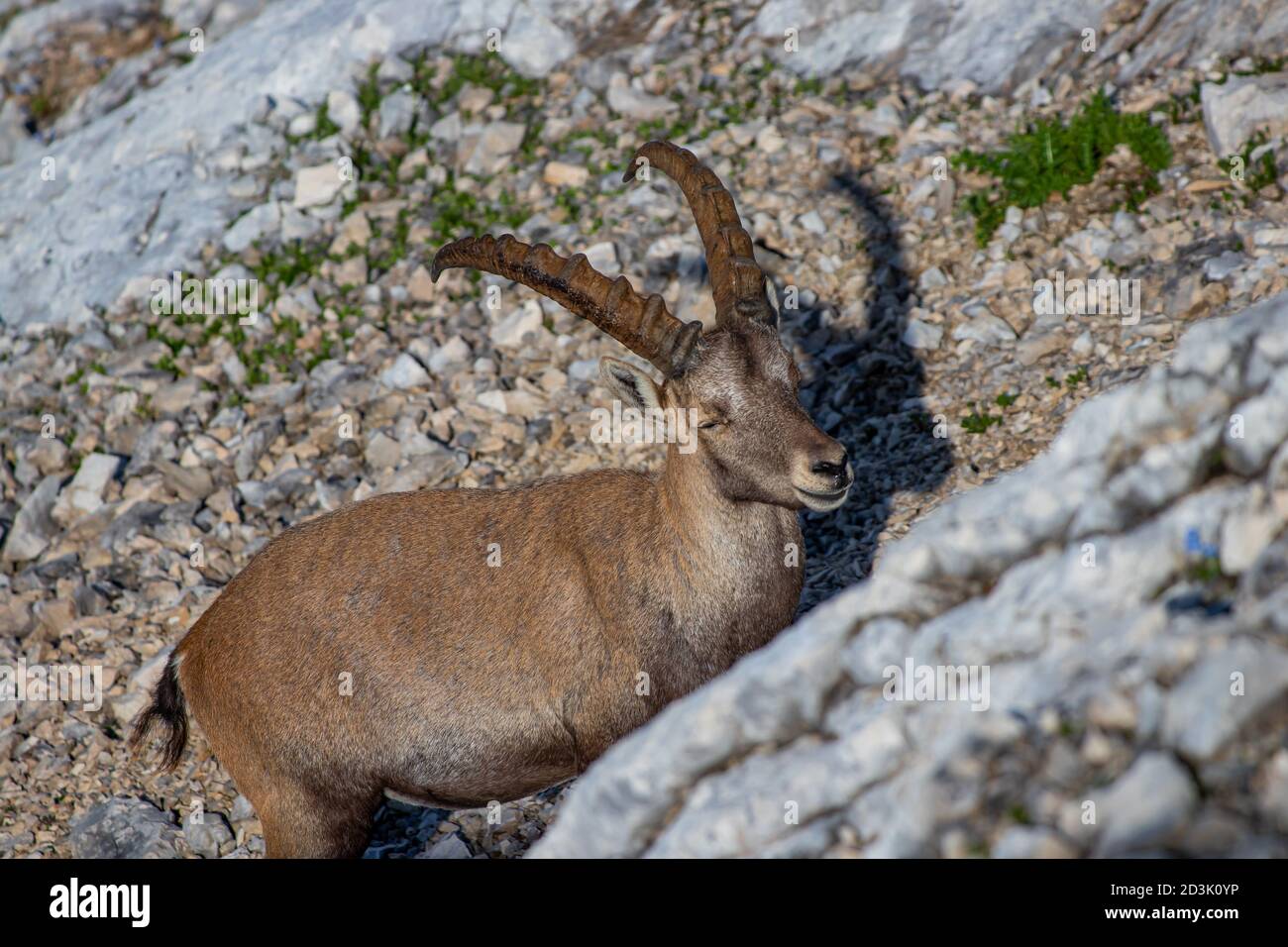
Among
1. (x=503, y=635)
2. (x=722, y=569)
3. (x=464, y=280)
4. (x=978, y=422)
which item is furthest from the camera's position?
(x=464, y=280)

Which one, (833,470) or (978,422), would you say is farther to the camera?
(978,422)

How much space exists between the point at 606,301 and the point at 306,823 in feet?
10.5

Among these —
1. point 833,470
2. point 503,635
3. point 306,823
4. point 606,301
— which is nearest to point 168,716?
point 306,823

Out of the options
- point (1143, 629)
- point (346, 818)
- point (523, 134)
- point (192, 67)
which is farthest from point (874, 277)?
point (192, 67)

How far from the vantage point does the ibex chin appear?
6.90m

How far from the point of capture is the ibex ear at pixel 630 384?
694cm

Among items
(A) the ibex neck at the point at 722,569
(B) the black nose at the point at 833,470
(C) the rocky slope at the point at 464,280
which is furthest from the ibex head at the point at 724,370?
(C) the rocky slope at the point at 464,280

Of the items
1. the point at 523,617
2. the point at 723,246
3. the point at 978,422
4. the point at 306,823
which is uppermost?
the point at 723,246

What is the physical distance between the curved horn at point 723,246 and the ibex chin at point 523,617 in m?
0.01

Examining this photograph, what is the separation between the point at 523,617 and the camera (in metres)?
7.08

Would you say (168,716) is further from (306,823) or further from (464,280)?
(464,280)

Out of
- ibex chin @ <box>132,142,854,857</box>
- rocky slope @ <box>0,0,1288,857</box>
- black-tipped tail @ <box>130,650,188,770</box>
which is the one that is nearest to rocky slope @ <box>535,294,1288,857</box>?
ibex chin @ <box>132,142,854,857</box>

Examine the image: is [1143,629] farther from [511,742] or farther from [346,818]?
[346,818]
